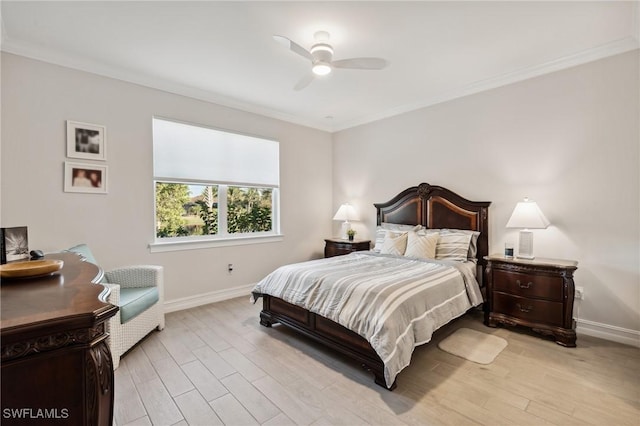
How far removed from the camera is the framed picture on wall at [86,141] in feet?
10.2

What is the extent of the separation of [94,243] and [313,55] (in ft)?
9.77

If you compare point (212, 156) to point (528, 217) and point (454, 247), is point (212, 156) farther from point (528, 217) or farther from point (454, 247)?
point (528, 217)

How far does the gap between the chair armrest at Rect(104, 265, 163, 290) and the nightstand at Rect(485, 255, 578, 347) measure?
140 inches

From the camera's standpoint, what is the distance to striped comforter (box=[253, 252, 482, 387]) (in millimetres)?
2152

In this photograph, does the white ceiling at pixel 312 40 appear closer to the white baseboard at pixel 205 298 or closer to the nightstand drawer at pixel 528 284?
the nightstand drawer at pixel 528 284

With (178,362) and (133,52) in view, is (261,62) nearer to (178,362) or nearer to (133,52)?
(133,52)

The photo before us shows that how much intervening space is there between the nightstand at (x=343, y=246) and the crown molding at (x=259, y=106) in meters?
2.06

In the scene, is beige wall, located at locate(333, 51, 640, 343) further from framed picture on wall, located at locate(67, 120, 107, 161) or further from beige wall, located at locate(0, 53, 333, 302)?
framed picture on wall, located at locate(67, 120, 107, 161)

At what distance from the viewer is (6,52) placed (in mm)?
2785

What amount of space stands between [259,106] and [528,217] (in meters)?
3.75

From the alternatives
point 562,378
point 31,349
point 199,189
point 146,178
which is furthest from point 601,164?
point 146,178

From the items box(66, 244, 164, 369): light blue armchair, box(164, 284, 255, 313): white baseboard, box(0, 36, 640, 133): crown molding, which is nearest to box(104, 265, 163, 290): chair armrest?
box(66, 244, 164, 369): light blue armchair

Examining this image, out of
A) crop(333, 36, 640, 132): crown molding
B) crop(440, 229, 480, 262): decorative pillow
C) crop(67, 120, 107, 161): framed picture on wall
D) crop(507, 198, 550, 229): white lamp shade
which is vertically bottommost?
crop(440, 229, 480, 262): decorative pillow

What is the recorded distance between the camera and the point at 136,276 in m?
3.12
